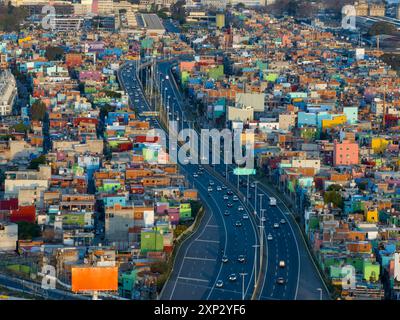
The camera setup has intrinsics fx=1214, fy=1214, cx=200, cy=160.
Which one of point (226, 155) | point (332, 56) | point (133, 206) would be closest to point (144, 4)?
point (332, 56)

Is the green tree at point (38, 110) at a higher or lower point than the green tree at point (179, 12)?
lower

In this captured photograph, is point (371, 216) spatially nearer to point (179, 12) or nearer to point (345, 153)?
point (345, 153)

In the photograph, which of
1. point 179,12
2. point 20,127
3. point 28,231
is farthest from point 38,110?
point 179,12

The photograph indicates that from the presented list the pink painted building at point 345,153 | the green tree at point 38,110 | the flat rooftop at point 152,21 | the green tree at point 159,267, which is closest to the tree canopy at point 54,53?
the flat rooftop at point 152,21

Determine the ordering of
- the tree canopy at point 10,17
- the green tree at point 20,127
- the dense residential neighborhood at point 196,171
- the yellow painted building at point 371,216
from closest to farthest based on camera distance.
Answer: the dense residential neighborhood at point 196,171 → the yellow painted building at point 371,216 → the green tree at point 20,127 → the tree canopy at point 10,17

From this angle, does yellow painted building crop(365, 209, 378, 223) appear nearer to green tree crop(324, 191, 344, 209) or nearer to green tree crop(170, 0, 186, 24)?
green tree crop(324, 191, 344, 209)

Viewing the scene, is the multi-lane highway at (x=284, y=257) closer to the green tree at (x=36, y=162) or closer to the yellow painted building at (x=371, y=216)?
the yellow painted building at (x=371, y=216)
